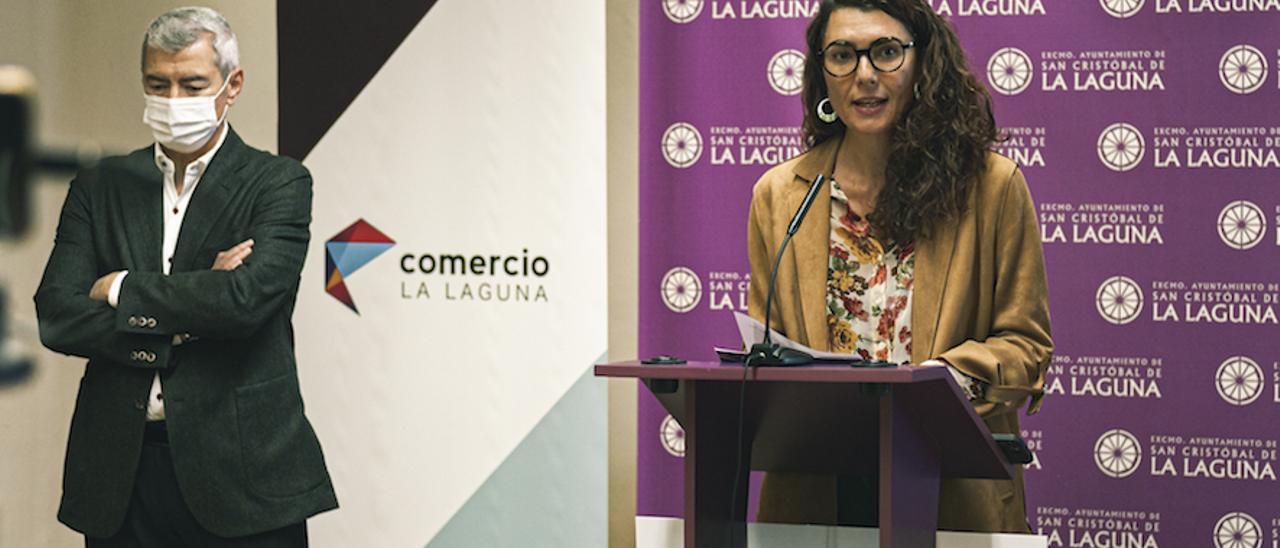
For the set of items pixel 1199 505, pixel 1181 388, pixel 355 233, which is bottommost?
pixel 1199 505

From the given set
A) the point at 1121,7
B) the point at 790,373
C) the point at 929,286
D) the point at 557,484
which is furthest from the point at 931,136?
the point at 557,484

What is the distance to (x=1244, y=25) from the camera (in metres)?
4.11

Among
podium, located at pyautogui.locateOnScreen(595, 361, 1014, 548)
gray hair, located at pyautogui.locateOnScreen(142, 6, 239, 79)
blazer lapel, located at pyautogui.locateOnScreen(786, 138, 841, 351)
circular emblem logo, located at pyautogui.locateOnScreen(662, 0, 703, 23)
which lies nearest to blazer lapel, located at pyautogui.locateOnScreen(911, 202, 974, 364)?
blazer lapel, located at pyautogui.locateOnScreen(786, 138, 841, 351)

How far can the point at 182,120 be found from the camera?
3.28 meters

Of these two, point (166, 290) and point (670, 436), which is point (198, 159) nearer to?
point (166, 290)

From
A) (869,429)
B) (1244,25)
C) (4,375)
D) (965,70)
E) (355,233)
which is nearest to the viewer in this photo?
(4,375)

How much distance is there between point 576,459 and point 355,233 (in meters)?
1.17

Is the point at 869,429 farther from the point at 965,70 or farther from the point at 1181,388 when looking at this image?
the point at 1181,388

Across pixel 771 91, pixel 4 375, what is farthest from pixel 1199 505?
pixel 4 375

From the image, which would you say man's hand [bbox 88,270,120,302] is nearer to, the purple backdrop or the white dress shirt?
the white dress shirt

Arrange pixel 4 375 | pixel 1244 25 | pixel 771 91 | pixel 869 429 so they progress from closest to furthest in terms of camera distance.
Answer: pixel 4 375, pixel 869 429, pixel 1244 25, pixel 771 91

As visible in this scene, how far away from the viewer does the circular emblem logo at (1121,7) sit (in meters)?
4.19

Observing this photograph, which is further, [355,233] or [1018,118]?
[355,233]

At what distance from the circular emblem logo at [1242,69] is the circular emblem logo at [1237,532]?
1.32 m
